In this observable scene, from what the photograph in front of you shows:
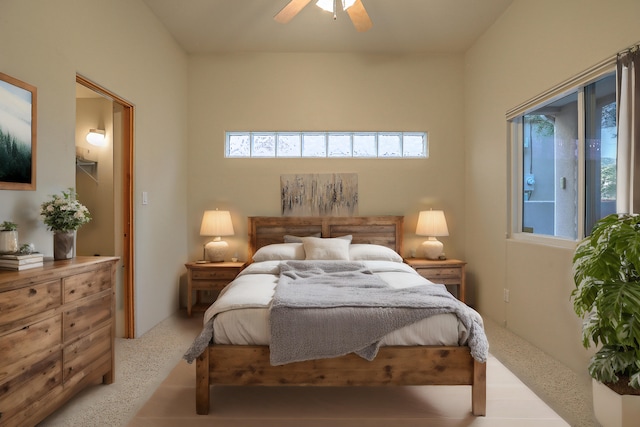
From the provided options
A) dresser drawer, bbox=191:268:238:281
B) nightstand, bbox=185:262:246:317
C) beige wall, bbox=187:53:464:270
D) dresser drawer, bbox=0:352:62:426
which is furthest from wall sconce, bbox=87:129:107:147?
dresser drawer, bbox=0:352:62:426

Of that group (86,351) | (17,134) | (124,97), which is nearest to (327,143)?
(124,97)

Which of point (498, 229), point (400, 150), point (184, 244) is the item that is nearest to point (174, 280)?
point (184, 244)

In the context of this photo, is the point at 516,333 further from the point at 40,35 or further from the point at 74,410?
the point at 40,35

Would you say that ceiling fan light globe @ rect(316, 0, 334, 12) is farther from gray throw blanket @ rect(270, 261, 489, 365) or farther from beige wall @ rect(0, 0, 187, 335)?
gray throw blanket @ rect(270, 261, 489, 365)

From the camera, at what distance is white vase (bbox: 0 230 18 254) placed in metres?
1.99

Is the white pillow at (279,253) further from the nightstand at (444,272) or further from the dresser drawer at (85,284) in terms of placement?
the dresser drawer at (85,284)

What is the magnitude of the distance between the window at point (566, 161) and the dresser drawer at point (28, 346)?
332 cm

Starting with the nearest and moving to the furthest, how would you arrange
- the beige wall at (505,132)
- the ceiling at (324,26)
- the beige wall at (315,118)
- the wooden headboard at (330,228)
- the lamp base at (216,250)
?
1. the beige wall at (505,132)
2. the ceiling at (324,26)
3. the lamp base at (216,250)
4. the wooden headboard at (330,228)
5. the beige wall at (315,118)

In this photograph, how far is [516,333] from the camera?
3605mm

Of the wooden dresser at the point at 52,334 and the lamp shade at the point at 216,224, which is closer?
the wooden dresser at the point at 52,334

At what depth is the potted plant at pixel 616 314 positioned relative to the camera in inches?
69.8

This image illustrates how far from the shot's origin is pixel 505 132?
3.80 meters

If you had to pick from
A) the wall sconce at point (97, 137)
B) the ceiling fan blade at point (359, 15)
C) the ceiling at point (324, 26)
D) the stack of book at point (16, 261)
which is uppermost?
the ceiling at point (324, 26)

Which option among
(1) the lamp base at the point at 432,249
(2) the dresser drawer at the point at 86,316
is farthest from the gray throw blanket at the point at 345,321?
(1) the lamp base at the point at 432,249
